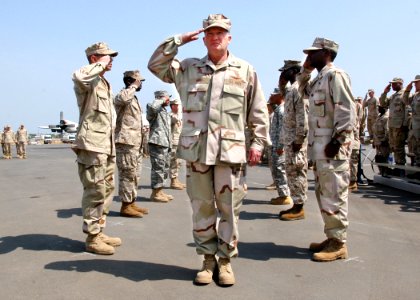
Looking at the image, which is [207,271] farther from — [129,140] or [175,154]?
[175,154]

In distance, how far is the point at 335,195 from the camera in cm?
416

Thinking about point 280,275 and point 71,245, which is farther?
point 71,245

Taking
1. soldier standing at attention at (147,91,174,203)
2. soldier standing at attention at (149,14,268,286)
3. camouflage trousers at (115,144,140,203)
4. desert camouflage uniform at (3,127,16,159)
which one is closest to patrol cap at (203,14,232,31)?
soldier standing at attention at (149,14,268,286)

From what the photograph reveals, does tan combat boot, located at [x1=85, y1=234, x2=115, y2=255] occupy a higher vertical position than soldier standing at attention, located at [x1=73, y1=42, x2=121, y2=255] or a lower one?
lower

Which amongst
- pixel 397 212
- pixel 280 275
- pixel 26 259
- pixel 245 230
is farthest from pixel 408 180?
pixel 26 259

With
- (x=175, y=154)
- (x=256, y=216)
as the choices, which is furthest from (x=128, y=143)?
(x=175, y=154)

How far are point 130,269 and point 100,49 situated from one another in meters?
2.32

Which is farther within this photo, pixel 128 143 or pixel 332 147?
pixel 128 143

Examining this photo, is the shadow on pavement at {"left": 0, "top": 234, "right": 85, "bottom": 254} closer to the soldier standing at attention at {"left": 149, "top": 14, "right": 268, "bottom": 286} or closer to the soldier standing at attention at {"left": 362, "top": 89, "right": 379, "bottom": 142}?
the soldier standing at attention at {"left": 149, "top": 14, "right": 268, "bottom": 286}

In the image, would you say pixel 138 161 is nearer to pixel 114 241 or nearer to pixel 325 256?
pixel 114 241

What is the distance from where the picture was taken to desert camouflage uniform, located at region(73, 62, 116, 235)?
4254mm

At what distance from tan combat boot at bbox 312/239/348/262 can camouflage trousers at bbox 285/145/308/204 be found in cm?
178

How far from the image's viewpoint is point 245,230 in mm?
5414

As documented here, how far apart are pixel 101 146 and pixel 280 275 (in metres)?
2.22
